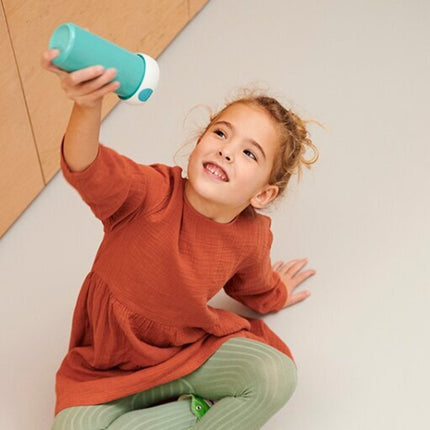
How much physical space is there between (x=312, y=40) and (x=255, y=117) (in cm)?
85

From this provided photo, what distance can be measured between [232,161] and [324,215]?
504 mm

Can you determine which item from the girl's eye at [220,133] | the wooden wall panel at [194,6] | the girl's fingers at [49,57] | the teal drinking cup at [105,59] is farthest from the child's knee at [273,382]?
the wooden wall panel at [194,6]

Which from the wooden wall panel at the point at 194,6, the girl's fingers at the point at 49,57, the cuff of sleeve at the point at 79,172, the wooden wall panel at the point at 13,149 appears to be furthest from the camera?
the wooden wall panel at the point at 194,6

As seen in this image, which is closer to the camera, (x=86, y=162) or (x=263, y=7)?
(x=86, y=162)

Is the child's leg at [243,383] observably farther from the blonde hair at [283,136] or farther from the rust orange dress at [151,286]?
the blonde hair at [283,136]

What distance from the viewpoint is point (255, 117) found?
106 centimetres

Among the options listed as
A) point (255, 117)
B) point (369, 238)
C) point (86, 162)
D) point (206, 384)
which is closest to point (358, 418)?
point (206, 384)

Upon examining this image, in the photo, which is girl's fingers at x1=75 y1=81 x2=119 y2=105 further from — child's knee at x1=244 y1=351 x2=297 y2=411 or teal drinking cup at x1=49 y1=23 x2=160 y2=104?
child's knee at x1=244 y1=351 x2=297 y2=411

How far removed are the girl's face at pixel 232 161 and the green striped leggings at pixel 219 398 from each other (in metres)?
0.22

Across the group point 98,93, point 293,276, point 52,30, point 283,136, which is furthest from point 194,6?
point 98,93

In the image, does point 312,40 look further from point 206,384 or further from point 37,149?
point 206,384

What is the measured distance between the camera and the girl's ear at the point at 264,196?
110 cm

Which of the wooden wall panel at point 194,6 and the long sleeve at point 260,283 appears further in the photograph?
the wooden wall panel at point 194,6

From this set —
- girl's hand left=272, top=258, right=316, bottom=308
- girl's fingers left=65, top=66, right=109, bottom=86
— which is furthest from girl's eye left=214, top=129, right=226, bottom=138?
girl's hand left=272, top=258, right=316, bottom=308
